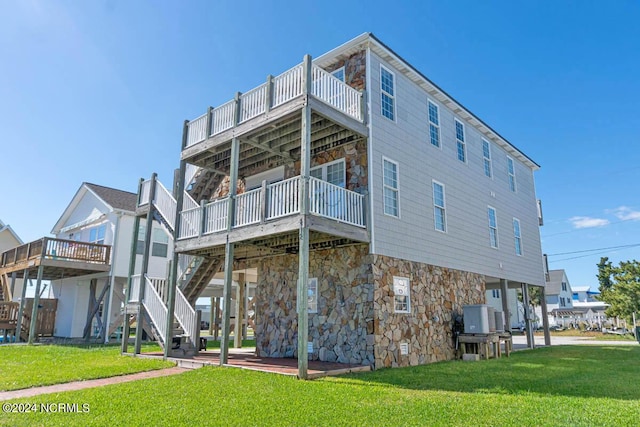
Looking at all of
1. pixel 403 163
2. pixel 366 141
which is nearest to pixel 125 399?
pixel 366 141

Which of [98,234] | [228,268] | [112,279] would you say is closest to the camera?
[228,268]

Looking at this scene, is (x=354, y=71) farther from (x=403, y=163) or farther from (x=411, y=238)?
(x=411, y=238)

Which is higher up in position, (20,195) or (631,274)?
(20,195)

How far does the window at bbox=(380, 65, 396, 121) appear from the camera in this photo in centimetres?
1259

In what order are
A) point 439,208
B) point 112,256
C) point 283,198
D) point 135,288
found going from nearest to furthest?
point 283,198
point 135,288
point 439,208
point 112,256

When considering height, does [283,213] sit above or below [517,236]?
below

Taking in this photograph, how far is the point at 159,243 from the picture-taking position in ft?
72.7

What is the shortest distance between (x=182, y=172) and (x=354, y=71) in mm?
6087

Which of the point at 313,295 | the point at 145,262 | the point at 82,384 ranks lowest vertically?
the point at 82,384

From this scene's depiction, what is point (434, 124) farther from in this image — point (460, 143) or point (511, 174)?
point (511, 174)

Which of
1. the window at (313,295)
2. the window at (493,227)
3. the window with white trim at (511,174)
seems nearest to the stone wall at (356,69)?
the window at (313,295)

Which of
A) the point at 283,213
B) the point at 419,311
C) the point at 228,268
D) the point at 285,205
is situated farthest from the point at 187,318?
the point at 419,311

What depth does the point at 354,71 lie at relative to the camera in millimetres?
12414

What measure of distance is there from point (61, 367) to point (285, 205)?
6772mm
